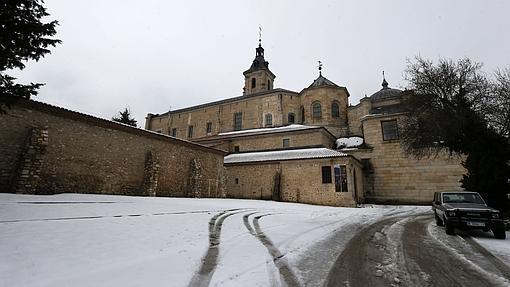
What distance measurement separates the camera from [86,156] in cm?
1452

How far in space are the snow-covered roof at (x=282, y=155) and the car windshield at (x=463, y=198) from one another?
11.0m

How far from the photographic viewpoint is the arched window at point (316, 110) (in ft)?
110

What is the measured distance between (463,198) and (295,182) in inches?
542

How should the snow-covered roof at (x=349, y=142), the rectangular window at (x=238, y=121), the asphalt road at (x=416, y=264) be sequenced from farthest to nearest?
the rectangular window at (x=238, y=121) < the snow-covered roof at (x=349, y=142) < the asphalt road at (x=416, y=264)

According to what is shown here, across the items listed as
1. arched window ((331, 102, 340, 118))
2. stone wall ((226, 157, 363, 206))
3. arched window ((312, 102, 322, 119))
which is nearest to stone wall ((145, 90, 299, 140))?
arched window ((312, 102, 322, 119))

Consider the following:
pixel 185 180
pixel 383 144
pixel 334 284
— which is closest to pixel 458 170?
pixel 383 144

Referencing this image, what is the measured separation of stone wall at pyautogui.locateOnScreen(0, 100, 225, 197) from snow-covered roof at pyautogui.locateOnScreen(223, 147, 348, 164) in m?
6.72

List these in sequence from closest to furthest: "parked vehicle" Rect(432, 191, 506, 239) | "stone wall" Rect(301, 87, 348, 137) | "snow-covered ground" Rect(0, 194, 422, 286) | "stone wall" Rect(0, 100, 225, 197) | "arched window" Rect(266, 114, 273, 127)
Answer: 1. "snow-covered ground" Rect(0, 194, 422, 286)
2. "parked vehicle" Rect(432, 191, 506, 239)
3. "stone wall" Rect(0, 100, 225, 197)
4. "stone wall" Rect(301, 87, 348, 137)
5. "arched window" Rect(266, 114, 273, 127)

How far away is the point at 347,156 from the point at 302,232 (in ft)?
47.5

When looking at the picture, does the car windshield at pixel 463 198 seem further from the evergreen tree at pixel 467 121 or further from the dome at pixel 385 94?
the dome at pixel 385 94

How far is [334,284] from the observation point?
4.01 m

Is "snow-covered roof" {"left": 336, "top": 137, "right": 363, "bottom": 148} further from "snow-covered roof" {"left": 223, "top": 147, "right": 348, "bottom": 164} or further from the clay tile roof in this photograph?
the clay tile roof

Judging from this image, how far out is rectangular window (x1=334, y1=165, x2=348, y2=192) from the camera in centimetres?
2120

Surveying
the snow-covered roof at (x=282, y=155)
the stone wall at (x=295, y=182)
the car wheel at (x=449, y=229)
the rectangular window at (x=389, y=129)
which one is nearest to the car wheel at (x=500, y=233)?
the car wheel at (x=449, y=229)
